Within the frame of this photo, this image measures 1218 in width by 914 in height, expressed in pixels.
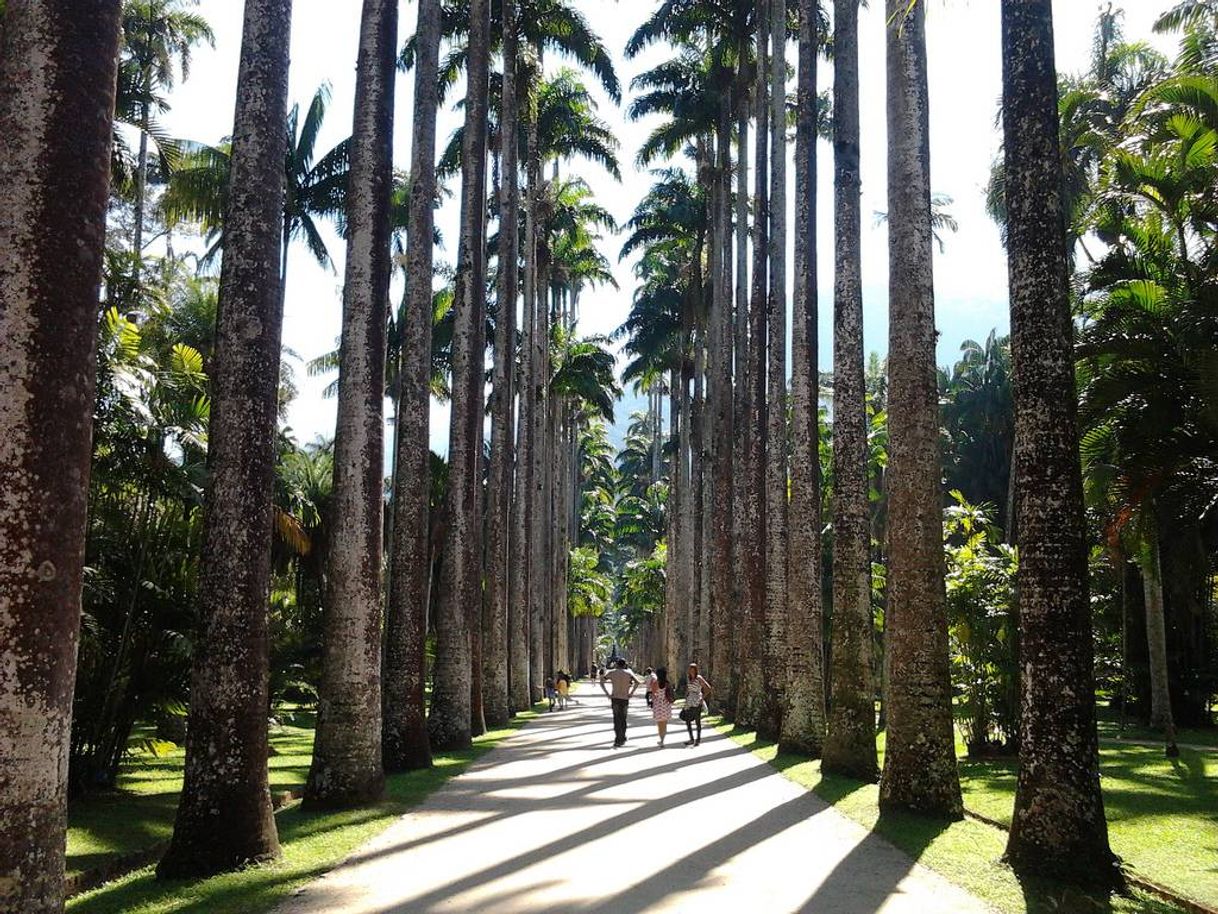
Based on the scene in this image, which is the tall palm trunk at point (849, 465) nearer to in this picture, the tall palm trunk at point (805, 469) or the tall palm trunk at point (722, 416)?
the tall palm trunk at point (805, 469)

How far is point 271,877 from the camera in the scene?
7.75 m

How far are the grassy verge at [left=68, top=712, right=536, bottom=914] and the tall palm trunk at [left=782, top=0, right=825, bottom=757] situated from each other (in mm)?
7444

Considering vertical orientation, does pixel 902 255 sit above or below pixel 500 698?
above

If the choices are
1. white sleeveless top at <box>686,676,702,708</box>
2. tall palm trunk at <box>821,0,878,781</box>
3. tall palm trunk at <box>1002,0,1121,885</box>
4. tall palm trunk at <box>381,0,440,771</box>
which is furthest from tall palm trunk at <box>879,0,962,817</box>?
white sleeveless top at <box>686,676,702,708</box>

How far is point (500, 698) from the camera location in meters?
25.6

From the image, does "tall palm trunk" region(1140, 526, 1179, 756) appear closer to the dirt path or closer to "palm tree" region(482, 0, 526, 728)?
the dirt path

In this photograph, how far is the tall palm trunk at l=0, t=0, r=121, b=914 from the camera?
15.6 feet

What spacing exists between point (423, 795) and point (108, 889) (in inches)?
198

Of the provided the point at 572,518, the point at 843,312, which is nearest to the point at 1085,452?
the point at 843,312

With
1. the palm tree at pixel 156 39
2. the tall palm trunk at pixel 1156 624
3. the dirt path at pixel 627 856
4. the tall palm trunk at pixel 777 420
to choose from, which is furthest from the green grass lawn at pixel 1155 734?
the palm tree at pixel 156 39

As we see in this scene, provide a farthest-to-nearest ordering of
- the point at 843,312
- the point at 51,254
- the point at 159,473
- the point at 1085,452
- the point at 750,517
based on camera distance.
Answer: the point at 750,517 < the point at 1085,452 < the point at 843,312 < the point at 159,473 < the point at 51,254

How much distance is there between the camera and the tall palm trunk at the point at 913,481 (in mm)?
10883

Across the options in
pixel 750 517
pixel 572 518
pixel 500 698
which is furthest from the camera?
pixel 572 518

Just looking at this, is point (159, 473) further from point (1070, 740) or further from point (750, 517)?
point (750, 517)
